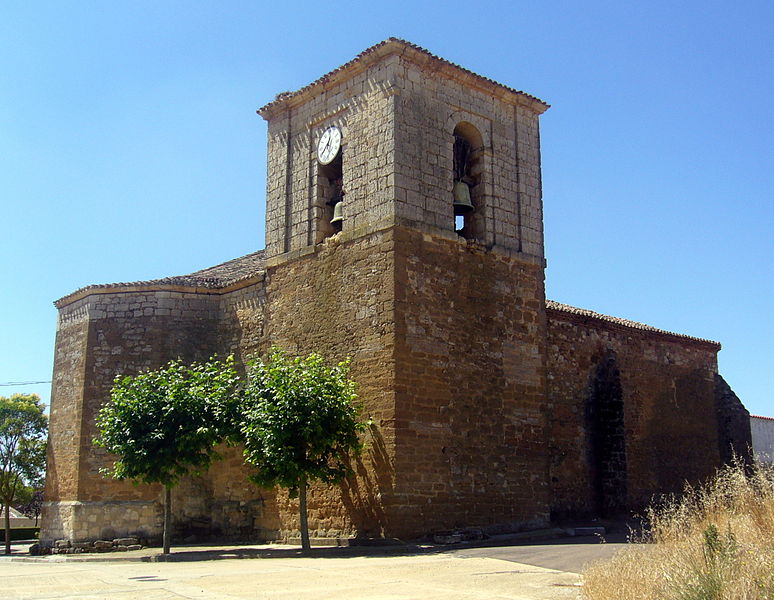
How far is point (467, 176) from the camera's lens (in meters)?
17.4

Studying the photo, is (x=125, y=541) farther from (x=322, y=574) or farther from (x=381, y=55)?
(x=381, y=55)

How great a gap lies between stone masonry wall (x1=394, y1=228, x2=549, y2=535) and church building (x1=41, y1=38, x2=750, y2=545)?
0.03 meters

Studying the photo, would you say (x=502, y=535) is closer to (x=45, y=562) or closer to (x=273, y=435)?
(x=273, y=435)

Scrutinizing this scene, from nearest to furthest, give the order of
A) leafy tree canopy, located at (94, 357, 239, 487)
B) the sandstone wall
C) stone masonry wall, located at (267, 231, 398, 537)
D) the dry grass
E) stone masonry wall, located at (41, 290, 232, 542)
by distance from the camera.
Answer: the dry grass, stone masonry wall, located at (267, 231, 398, 537), leafy tree canopy, located at (94, 357, 239, 487), the sandstone wall, stone masonry wall, located at (41, 290, 232, 542)

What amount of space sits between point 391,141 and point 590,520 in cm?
892

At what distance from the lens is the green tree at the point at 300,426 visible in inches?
543

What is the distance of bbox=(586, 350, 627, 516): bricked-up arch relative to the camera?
61.7ft

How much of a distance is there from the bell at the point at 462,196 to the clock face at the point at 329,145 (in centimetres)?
244

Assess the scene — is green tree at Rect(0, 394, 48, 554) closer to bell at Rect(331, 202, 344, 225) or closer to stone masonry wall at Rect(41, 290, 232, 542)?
stone masonry wall at Rect(41, 290, 232, 542)

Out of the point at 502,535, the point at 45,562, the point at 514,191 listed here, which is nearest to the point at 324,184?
the point at 514,191

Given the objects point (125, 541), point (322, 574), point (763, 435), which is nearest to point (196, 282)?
point (125, 541)

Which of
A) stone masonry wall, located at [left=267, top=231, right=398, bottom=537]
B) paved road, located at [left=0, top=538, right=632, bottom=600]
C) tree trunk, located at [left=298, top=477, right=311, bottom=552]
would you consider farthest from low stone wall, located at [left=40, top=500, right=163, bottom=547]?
tree trunk, located at [left=298, top=477, right=311, bottom=552]

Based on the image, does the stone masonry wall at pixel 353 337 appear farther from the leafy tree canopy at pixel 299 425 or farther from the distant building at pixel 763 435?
the distant building at pixel 763 435

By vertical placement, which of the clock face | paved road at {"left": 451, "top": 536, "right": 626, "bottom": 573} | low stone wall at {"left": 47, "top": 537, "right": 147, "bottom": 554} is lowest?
low stone wall at {"left": 47, "top": 537, "right": 147, "bottom": 554}
